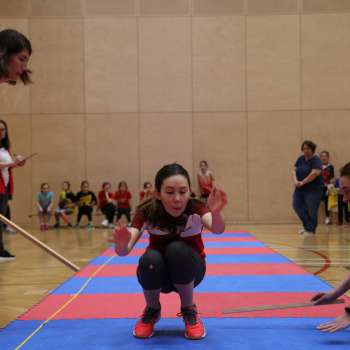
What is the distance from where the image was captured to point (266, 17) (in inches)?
523

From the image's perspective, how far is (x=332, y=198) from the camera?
1208 centimetres

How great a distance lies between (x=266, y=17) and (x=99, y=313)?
11.6m

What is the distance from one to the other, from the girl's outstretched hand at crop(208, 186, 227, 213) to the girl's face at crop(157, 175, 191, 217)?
19 centimetres

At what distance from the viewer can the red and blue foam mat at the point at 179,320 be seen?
2.57 meters

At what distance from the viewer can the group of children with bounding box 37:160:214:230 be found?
40.7 ft

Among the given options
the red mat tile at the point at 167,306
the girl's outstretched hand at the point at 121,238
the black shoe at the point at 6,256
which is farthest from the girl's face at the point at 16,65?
the black shoe at the point at 6,256

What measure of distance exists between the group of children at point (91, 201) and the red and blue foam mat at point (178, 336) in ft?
30.6

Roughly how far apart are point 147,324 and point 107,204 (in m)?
9.75

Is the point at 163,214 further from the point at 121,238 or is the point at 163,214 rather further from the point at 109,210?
the point at 109,210

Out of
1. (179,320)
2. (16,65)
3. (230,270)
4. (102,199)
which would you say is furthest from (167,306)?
(102,199)

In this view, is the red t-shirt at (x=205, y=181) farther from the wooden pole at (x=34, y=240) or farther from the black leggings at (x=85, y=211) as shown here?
the wooden pole at (x=34, y=240)

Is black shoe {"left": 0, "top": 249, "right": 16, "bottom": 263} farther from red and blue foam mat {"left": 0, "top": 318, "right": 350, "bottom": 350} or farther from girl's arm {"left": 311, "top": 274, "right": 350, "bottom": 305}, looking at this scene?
girl's arm {"left": 311, "top": 274, "right": 350, "bottom": 305}

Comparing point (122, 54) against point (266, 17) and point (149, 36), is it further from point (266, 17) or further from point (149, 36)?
point (266, 17)

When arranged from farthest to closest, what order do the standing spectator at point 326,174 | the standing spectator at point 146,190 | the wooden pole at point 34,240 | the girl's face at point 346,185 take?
1. the standing spectator at point 326,174
2. the standing spectator at point 146,190
3. the wooden pole at point 34,240
4. the girl's face at point 346,185
